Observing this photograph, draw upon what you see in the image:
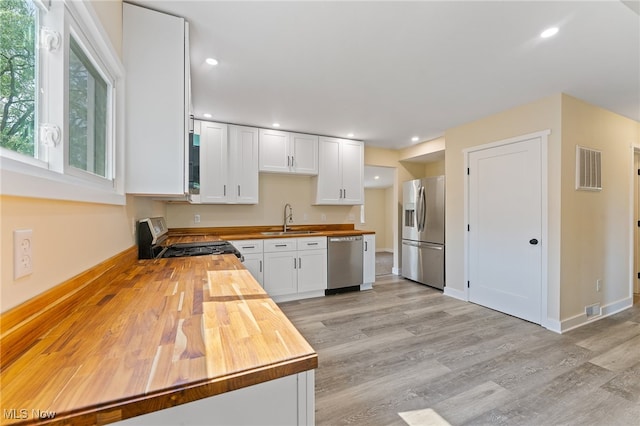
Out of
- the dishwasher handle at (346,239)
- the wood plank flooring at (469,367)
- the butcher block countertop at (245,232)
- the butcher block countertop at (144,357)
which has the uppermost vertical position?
the butcher block countertop at (245,232)

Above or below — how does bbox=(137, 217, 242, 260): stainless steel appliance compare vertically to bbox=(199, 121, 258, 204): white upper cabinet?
below

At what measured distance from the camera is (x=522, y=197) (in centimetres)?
317

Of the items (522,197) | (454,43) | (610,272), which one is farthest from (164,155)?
(610,272)

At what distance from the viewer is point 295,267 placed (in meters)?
3.90

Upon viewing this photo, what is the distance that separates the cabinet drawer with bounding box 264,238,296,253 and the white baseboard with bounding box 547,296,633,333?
3.06 meters

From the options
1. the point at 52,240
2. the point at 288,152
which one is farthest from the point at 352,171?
the point at 52,240

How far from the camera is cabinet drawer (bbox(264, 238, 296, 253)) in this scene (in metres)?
3.74

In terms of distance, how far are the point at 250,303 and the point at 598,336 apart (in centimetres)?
355

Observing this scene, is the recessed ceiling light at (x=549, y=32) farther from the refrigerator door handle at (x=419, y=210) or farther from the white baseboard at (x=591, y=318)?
the refrigerator door handle at (x=419, y=210)

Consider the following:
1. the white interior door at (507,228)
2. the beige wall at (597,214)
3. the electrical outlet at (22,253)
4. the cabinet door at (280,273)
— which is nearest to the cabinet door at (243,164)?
the cabinet door at (280,273)

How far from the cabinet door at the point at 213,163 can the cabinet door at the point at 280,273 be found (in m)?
1.06

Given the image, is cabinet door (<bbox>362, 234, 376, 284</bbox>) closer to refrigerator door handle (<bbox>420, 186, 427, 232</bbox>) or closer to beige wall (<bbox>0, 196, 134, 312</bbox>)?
Answer: refrigerator door handle (<bbox>420, 186, 427, 232</bbox>)

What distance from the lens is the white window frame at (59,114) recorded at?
2.49 ft

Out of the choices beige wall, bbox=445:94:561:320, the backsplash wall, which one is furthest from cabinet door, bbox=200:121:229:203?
beige wall, bbox=445:94:561:320
